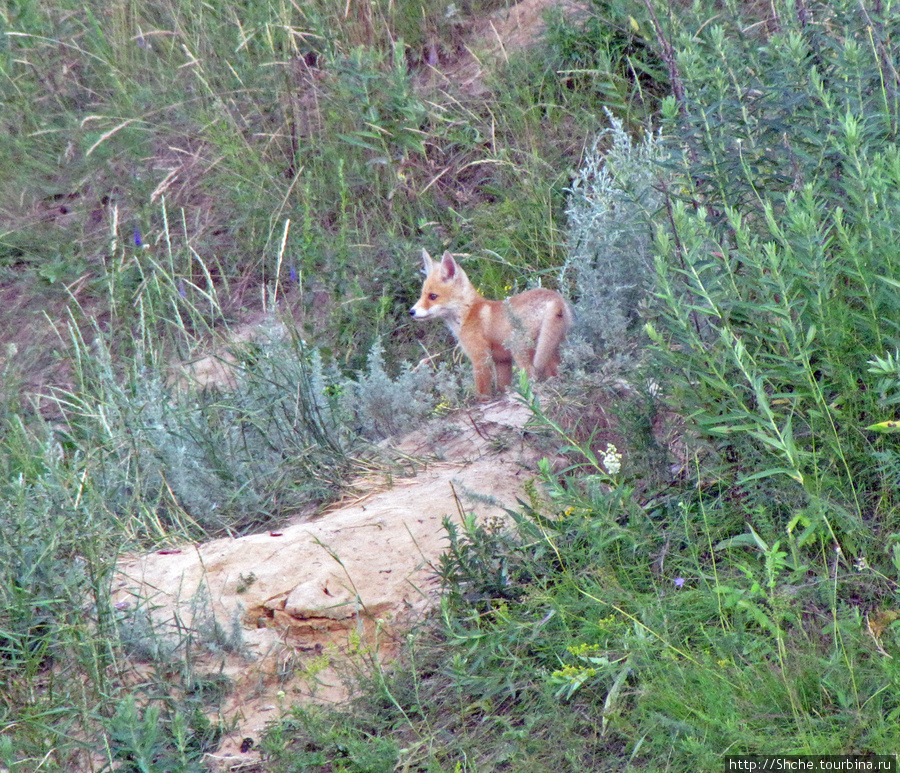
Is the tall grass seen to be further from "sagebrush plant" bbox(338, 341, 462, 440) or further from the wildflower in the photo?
"sagebrush plant" bbox(338, 341, 462, 440)

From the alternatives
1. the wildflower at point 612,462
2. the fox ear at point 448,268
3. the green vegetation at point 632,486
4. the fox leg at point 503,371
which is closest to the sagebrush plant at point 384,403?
the green vegetation at point 632,486

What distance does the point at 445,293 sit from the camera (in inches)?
262

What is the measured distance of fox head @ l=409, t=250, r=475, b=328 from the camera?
6656mm

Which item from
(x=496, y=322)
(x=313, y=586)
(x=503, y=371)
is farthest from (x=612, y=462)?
(x=503, y=371)

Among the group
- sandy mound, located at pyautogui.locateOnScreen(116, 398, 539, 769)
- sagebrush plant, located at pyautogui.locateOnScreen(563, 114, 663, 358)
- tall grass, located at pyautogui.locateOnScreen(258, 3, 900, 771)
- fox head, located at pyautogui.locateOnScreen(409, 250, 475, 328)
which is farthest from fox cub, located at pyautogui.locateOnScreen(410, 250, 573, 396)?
tall grass, located at pyautogui.locateOnScreen(258, 3, 900, 771)

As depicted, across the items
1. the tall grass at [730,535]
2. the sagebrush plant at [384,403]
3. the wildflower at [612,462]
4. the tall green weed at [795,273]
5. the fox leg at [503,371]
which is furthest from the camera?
the fox leg at [503,371]

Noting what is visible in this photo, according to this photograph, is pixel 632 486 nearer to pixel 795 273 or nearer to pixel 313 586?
pixel 795 273

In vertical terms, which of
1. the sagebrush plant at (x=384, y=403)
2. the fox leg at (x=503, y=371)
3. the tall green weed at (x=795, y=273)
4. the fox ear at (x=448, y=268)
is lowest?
the fox leg at (x=503, y=371)

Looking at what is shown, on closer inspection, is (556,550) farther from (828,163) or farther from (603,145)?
(603,145)

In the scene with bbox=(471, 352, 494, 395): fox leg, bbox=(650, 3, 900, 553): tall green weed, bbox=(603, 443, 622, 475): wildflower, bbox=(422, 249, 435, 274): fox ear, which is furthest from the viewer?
bbox=(422, 249, 435, 274): fox ear

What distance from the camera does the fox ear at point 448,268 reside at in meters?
6.67

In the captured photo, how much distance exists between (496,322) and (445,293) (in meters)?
0.55

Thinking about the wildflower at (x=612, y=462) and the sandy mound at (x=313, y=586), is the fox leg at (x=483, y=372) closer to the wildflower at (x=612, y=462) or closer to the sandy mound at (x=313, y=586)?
the sandy mound at (x=313, y=586)

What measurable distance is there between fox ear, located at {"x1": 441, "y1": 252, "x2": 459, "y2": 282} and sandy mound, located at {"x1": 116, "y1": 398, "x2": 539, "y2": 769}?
6.82 ft
